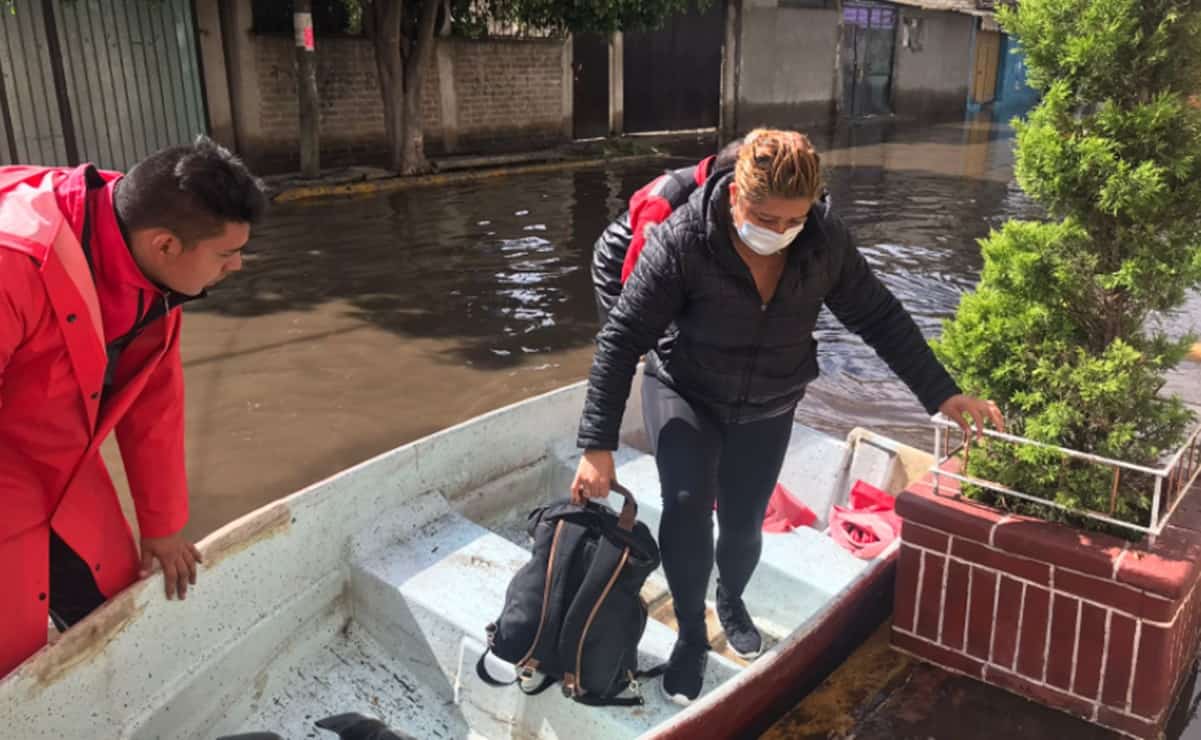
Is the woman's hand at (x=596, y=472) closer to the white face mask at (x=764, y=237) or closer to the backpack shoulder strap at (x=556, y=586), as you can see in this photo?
the backpack shoulder strap at (x=556, y=586)

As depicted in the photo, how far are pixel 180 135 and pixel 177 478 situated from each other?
12.0m

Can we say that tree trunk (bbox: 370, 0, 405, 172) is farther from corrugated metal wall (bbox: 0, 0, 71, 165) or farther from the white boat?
the white boat

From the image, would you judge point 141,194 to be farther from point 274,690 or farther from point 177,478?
point 274,690

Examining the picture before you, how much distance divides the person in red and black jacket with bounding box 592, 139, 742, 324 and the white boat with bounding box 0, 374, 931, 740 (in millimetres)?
815

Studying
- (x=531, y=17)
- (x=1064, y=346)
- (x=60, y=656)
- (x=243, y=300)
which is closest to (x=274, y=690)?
(x=60, y=656)

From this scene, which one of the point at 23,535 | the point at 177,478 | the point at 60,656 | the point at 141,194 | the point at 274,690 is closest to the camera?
the point at 141,194

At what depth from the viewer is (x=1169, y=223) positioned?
2674mm

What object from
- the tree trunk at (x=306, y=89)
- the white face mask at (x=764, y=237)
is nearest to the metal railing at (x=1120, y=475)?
the white face mask at (x=764, y=237)

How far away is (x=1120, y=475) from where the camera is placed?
2836 millimetres

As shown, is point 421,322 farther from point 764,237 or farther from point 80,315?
point 80,315

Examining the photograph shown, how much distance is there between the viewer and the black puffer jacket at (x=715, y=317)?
258 centimetres

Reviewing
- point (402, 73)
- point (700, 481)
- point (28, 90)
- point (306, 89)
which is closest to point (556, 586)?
point (700, 481)

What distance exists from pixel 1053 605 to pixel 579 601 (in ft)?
4.60

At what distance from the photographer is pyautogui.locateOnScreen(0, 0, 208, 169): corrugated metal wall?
11.5 m
